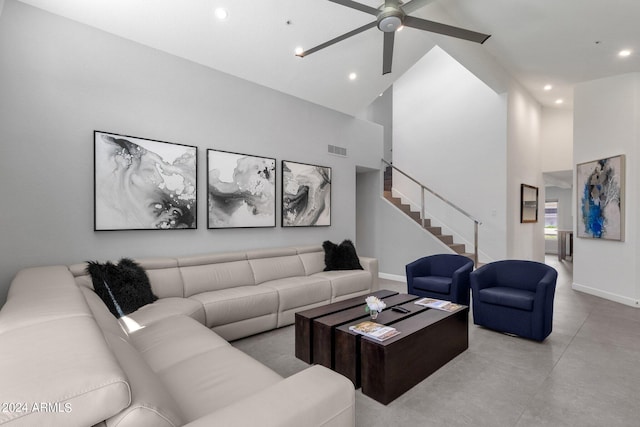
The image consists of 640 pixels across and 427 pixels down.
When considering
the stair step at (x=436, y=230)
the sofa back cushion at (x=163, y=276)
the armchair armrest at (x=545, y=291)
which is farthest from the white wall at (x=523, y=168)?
the sofa back cushion at (x=163, y=276)

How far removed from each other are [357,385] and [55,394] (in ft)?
6.85

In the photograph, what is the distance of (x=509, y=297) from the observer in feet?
11.2

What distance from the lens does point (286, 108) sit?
4.96 m

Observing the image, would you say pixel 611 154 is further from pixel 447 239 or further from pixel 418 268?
pixel 418 268

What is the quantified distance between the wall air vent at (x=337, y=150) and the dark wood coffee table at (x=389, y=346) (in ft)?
10.9

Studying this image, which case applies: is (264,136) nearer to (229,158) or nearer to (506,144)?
(229,158)

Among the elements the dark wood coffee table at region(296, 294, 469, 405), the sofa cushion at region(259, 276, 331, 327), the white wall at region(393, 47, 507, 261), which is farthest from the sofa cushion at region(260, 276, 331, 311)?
the white wall at region(393, 47, 507, 261)

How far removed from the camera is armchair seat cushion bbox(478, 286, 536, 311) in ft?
10.9

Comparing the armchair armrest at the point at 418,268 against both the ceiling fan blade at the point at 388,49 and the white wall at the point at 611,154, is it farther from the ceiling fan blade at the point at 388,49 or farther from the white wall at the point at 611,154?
the white wall at the point at 611,154

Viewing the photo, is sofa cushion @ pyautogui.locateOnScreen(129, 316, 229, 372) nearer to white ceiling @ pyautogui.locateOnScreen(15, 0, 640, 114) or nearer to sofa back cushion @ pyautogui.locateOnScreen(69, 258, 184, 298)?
sofa back cushion @ pyautogui.locateOnScreen(69, 258, 184, 298)

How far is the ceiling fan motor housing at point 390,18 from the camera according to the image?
267cm

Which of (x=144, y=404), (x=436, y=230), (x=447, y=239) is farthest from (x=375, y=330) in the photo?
(x=436, y=230)

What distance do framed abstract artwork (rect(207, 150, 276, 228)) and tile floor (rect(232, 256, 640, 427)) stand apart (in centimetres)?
164

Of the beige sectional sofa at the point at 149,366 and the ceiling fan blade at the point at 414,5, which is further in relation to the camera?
the ceiling fan blade at the point at 414,5
